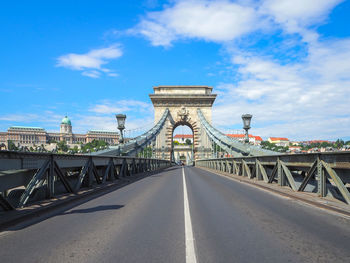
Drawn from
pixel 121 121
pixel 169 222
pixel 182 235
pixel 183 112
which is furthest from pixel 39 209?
pixel 183 112

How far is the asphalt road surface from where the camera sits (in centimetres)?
392

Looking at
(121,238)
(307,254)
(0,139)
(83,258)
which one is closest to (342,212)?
(307,254)

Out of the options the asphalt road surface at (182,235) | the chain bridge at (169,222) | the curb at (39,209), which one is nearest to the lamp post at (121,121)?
the chain bridge at (169,222)

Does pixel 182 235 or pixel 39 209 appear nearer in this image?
pixel 182 235

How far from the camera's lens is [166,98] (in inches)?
2357

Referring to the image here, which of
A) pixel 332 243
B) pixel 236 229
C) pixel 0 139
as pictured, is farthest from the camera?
pixel 0 139

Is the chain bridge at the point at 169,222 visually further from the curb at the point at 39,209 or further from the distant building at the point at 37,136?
the distant building at the point at 37,136

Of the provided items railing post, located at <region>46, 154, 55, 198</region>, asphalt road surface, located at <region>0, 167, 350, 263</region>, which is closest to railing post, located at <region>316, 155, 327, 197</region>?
asphalt road surface, located at <region>0, 167, 350, 263</region>

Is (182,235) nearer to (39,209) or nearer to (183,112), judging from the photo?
(39,209)

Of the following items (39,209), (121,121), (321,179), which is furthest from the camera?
(121,121)

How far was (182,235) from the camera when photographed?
4914mm

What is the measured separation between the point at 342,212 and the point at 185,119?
5420 centimetres

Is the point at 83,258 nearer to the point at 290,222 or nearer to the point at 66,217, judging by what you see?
the point at 66,217

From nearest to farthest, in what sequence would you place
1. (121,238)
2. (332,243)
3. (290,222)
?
(332,243)
(121,238)
(290,222)
